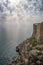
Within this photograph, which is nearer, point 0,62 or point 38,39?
point 38,39

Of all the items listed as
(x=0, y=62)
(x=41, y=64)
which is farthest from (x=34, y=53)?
(x=0, y=62)

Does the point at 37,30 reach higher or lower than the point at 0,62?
higher

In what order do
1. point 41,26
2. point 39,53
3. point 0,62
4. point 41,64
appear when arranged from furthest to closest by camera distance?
point 0,62 < point 41,26 < point 39,53 < point 41,64

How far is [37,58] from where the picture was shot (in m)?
68.3

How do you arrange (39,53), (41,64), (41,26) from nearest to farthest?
(41,64), (39,53), (41,26)

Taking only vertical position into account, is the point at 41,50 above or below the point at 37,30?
below

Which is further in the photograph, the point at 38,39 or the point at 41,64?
the point at 38,39

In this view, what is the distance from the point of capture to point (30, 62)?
69.7 metres

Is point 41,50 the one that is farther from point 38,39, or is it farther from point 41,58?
point 38,39

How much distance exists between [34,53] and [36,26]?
2001 centimetres

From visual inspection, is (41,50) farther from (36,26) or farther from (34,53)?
(36,26)

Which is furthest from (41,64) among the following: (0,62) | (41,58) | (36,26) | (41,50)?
(0,62)

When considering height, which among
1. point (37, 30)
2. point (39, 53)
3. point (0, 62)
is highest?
point (37, 30)

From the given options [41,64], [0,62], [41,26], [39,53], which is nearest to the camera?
[41,64]
